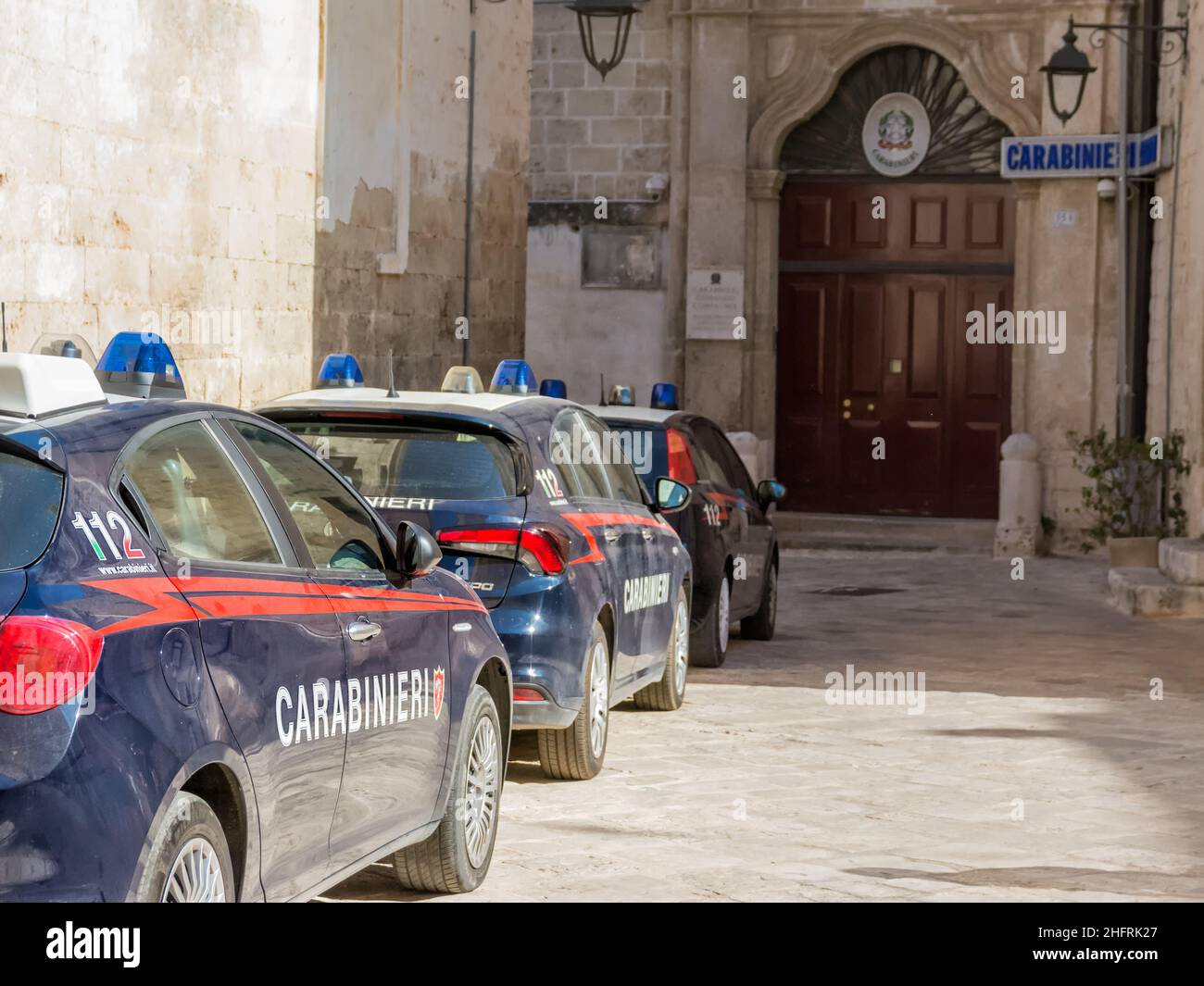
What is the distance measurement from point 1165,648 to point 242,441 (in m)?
9.78

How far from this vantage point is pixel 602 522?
866cm

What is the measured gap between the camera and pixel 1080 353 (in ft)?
70.1

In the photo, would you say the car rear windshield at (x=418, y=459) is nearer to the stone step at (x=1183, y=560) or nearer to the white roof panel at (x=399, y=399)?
the white roof panel at (x=399, y=399)

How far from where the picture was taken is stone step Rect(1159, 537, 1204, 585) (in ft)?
50.6

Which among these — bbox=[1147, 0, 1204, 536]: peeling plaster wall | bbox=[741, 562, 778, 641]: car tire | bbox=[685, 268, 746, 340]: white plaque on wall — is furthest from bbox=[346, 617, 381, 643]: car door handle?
bbox=[685, 268, 746, 340]: white plaque on wall

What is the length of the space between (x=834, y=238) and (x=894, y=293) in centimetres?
88

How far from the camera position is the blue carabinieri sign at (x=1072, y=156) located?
67.3ft

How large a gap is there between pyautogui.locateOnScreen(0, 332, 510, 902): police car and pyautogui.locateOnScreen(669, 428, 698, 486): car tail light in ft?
18.1

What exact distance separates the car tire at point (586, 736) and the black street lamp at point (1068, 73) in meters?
11.9

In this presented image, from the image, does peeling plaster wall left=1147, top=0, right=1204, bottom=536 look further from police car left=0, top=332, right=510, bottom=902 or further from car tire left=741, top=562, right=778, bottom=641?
police car left=0, top=332, right=510, bottom=902

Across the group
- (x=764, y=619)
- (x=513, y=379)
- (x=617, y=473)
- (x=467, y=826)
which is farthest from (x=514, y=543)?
(x=764, y=619)

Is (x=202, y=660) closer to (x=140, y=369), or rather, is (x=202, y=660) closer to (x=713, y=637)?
(x=140, y=369)
